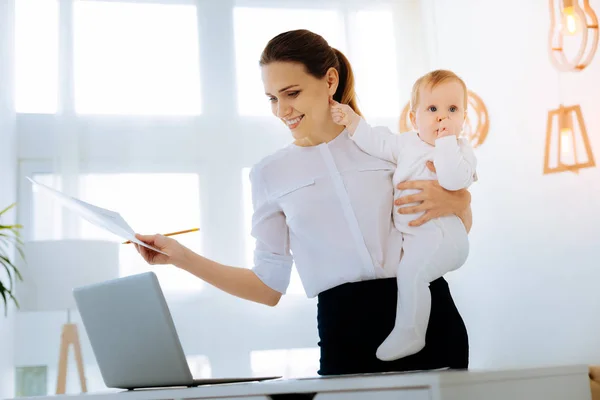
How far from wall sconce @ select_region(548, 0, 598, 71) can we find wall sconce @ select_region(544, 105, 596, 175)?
0.76ft

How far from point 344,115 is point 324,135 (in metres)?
0.08

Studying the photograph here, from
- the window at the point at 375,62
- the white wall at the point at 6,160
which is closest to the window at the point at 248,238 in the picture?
the window at the point at 375,62

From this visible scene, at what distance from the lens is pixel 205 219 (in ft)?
15.8

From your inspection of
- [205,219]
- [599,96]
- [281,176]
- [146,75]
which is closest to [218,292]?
[205,219]

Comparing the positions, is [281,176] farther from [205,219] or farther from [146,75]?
[146,75]

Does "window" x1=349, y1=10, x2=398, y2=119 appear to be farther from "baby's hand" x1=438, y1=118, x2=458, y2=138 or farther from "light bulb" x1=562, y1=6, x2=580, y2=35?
"baby's hand" x1=438, y1=118, x2=458, y2=138

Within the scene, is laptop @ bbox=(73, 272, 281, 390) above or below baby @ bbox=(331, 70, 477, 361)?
below

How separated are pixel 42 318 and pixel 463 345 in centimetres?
347

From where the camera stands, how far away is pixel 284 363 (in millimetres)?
4730

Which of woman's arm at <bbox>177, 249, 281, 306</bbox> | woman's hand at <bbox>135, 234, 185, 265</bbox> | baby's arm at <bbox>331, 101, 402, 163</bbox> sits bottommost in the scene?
woman's arm at <bbox>177, 249, 281, 306</bbox>

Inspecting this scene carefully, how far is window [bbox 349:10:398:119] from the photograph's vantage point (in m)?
5.17

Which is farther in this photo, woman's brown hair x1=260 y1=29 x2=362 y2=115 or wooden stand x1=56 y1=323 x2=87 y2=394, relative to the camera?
wooden stand x1=56 y1=323 x2=87 y2=394

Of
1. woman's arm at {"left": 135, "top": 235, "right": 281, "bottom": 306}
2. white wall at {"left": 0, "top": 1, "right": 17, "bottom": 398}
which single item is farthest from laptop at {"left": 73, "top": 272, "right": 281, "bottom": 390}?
white wall at {"left": 0, "top": 1, "right": 17, "bottom": 398}

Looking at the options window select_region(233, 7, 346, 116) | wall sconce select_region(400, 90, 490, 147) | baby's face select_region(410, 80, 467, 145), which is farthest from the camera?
window select_region(233, 7, 346, 116)
